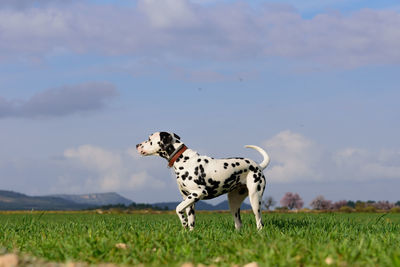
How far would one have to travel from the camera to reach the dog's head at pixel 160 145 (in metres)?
10.7

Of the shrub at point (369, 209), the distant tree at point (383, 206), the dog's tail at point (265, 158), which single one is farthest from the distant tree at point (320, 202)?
the dog's tail at point (265, 158)

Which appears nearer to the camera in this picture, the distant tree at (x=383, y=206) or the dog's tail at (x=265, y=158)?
the dog's tail at (x=265, y=158)

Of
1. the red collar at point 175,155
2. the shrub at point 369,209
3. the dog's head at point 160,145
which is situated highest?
the dog's head at point 160,145

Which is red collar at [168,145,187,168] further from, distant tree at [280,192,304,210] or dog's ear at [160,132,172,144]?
distant tree at [280,192,304,210]

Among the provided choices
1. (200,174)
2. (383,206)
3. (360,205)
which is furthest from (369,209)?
(200,174)

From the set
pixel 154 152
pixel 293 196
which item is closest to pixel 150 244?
pixel 154 152

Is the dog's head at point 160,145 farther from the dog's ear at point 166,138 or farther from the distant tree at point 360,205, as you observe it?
the distant tree at point 360,205

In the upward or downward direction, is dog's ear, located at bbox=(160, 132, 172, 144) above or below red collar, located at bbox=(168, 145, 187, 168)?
above

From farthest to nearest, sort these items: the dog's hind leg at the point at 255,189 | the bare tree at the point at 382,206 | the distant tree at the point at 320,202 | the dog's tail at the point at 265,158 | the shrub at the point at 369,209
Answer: the distant tree at the point at 320,202, the bare tree at the point at 382,206, the shrub at the point at 369,209, the dog's tail at the point at 265,158, the dog's hind leg at the point at 255,189

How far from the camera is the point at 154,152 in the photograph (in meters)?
10.8

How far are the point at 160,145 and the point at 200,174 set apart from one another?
108 cm

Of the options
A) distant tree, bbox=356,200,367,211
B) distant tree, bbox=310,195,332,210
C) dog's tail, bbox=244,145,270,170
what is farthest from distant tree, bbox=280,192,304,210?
dog's tail, bbox=244,145,270,170

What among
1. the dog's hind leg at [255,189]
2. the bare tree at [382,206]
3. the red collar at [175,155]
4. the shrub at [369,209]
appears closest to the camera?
the red collar at [175,155]

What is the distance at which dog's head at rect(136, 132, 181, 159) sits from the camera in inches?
420
